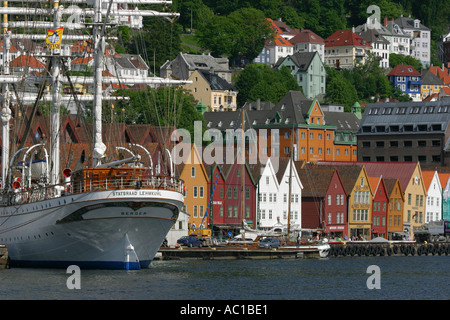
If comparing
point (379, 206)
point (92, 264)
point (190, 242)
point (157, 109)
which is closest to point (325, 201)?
point (379, 206)

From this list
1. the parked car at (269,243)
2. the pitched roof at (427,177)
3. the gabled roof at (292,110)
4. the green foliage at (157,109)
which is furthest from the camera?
the gabled roof at (292,110)

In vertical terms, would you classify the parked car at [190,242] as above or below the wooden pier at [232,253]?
above

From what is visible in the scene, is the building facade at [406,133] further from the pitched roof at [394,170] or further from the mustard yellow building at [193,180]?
the mustard yellow building at [193,180]

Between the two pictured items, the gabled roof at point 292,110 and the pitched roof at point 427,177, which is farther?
the gabled roof at point 292,110

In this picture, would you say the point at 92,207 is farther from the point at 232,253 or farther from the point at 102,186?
the point at 232,253

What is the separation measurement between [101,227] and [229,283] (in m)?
9.31

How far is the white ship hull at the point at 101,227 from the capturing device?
81.3 metres

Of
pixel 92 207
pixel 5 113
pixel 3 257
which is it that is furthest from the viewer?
pixel 5 113

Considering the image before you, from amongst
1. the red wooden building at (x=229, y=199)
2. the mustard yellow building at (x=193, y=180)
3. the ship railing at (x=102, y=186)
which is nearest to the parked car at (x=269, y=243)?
the mustard yellow building at (x=193, y=180)

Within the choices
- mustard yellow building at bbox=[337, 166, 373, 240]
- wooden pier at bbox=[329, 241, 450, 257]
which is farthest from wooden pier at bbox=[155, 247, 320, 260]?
mustard yellow building at bbox=[337, 166, 373, 240]

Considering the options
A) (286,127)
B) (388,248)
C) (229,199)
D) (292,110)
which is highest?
(292,110)

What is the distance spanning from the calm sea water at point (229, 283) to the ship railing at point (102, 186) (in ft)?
17.3

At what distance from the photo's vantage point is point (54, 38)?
93.1 meters

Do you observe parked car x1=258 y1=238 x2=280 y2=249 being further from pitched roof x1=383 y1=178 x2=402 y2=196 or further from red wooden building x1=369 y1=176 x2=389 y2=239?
pitched roof x1=383 y1=178 x2=402 y2=196
